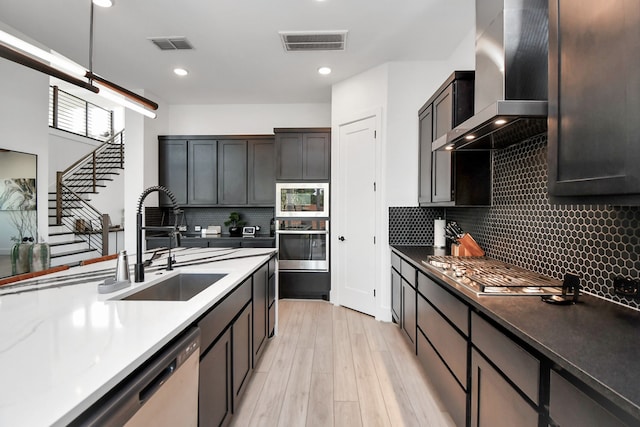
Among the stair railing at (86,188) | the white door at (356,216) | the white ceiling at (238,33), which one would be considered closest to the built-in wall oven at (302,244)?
the white door at (356,216)

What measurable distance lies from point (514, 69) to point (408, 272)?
174cm

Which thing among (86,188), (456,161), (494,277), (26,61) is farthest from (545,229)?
(86,188)

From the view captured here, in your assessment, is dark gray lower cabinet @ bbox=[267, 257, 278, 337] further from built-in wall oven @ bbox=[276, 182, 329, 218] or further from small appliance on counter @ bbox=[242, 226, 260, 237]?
small appliance on counter @ bbox=[242, 226, 260, 237]

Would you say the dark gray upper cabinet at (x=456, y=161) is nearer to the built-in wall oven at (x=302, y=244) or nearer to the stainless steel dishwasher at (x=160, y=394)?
the built-in wall oven at (x=302, y=244)

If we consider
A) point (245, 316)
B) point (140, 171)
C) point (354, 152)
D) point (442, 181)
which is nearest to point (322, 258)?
Result: point (354, 152)

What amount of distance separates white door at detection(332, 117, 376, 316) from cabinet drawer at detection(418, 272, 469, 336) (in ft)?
4.77

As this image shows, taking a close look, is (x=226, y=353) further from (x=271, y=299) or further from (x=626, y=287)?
(x=626, y=287)

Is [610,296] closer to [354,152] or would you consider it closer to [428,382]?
[428,382]

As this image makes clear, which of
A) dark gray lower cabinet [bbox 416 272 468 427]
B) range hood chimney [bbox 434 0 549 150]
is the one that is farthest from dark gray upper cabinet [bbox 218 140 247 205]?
range hood chimney [bbox 434 0 549 150]

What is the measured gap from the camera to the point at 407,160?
3.63 m

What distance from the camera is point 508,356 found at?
46.8 inches

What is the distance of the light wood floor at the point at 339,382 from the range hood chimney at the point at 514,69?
1833mm

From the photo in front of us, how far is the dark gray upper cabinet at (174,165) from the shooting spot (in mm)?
4863

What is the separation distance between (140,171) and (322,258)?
9.76 feet
